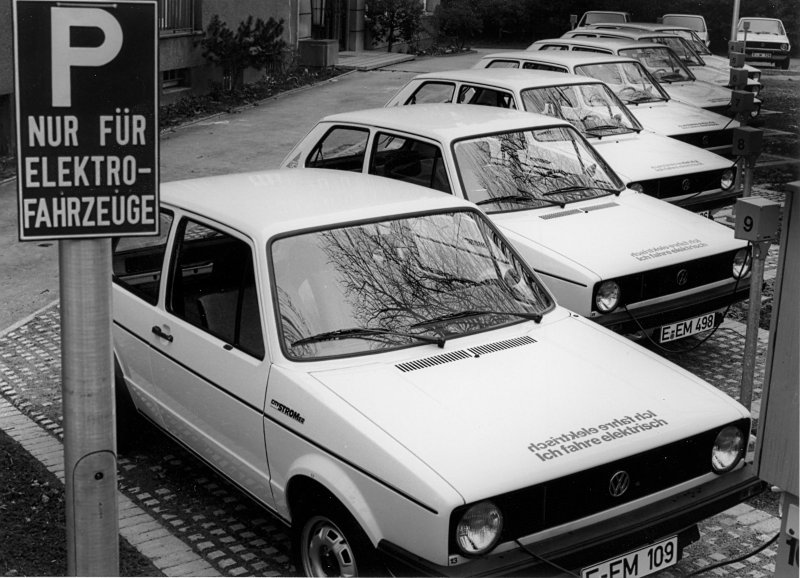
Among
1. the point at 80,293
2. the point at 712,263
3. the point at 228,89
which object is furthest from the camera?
the point at 228,89

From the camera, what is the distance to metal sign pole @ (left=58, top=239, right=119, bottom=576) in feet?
10.6

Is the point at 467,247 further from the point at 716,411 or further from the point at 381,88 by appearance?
the point at 381,88

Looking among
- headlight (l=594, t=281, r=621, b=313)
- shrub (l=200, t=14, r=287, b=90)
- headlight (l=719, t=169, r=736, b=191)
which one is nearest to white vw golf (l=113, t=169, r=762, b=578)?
headlight (l=594, t=281, r=621, b=313)

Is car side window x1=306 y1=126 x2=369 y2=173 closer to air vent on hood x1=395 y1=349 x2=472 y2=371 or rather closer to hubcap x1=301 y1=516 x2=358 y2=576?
air vent on hood x1=395 y1=349 x2=472 y2=371

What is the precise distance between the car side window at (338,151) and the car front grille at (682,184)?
8.75 feet

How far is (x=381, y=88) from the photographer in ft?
72.0

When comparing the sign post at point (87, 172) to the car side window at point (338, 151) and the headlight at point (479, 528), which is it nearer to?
the headlight at point (479, 528)

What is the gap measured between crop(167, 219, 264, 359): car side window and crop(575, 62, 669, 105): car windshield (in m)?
7.32

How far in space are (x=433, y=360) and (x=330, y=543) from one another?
883 mm

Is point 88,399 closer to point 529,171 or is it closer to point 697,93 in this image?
point 529,171

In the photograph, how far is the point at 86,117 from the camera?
306cm

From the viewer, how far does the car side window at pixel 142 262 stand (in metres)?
5.43

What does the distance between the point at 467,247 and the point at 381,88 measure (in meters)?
17.4

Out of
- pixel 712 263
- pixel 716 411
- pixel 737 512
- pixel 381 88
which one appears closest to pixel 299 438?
pixel 716 411
